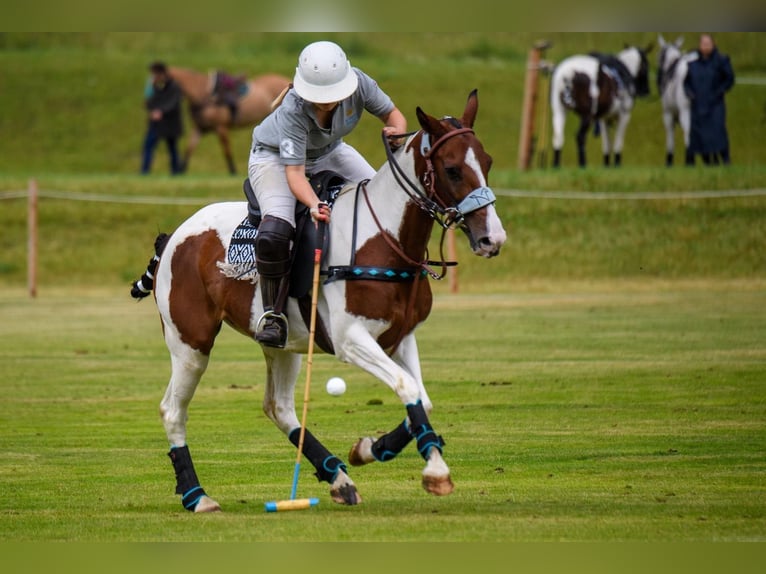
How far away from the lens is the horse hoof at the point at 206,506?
969cm

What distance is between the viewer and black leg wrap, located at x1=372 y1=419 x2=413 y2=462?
30.1 ft

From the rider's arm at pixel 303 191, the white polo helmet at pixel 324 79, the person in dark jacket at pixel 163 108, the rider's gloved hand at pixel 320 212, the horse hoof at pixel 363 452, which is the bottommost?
the horse hoof at pixel 363 452

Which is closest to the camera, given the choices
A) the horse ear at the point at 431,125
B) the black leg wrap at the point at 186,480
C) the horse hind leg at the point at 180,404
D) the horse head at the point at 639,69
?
the horse ear at the point at 431,125

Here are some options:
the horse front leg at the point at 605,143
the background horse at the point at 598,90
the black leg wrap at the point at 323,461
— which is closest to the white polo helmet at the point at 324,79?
the black leg wrap at the point at 323,461

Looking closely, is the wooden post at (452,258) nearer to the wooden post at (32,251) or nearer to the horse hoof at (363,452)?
the wooden post at (32,251)

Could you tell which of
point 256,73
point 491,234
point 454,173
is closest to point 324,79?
point 454,173

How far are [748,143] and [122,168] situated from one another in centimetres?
1567

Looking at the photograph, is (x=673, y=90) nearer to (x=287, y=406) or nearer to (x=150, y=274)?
(x=150, y=274)

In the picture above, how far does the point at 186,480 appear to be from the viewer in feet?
32.6

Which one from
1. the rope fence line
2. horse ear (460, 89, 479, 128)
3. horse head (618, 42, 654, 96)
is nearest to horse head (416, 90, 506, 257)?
horse ear (460, 89, 479, 128)

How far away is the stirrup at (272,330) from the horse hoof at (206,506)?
1060 mm

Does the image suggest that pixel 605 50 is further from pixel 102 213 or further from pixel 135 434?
pixel 135 434

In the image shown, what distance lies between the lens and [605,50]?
1618 inches

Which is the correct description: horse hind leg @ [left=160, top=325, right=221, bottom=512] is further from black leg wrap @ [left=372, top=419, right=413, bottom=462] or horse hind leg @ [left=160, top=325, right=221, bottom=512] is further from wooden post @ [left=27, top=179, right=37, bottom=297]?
wooden post @ [left=27, top=179, right=37, bottom=297]
